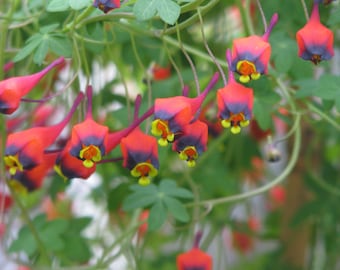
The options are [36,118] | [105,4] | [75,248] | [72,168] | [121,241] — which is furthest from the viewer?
[36,118]

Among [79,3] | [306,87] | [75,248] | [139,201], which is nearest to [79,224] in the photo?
[75,248]

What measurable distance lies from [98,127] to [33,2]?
276 mm

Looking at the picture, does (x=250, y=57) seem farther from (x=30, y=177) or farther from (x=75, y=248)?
(x=75, y=248)

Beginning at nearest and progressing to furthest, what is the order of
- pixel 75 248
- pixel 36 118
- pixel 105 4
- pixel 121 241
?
pixel 105 4
pixel 121 241
pixel 75 248
pixel 36 118

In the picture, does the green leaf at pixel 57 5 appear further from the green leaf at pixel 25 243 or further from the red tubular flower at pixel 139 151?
the green leaf at pixel 25 243

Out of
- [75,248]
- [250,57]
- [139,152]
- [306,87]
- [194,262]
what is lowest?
[75,248]

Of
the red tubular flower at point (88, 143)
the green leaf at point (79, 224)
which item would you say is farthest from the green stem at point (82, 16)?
the green leaf at point (79, 224)

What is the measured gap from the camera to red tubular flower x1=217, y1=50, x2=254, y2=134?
816 mm

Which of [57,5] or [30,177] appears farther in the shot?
A: [30,177]

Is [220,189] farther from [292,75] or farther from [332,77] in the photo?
[332,77]

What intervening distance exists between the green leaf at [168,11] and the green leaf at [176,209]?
12.8 inches

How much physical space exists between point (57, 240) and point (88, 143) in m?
0.44

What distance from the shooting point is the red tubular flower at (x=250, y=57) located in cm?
81

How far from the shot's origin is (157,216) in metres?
1.09
